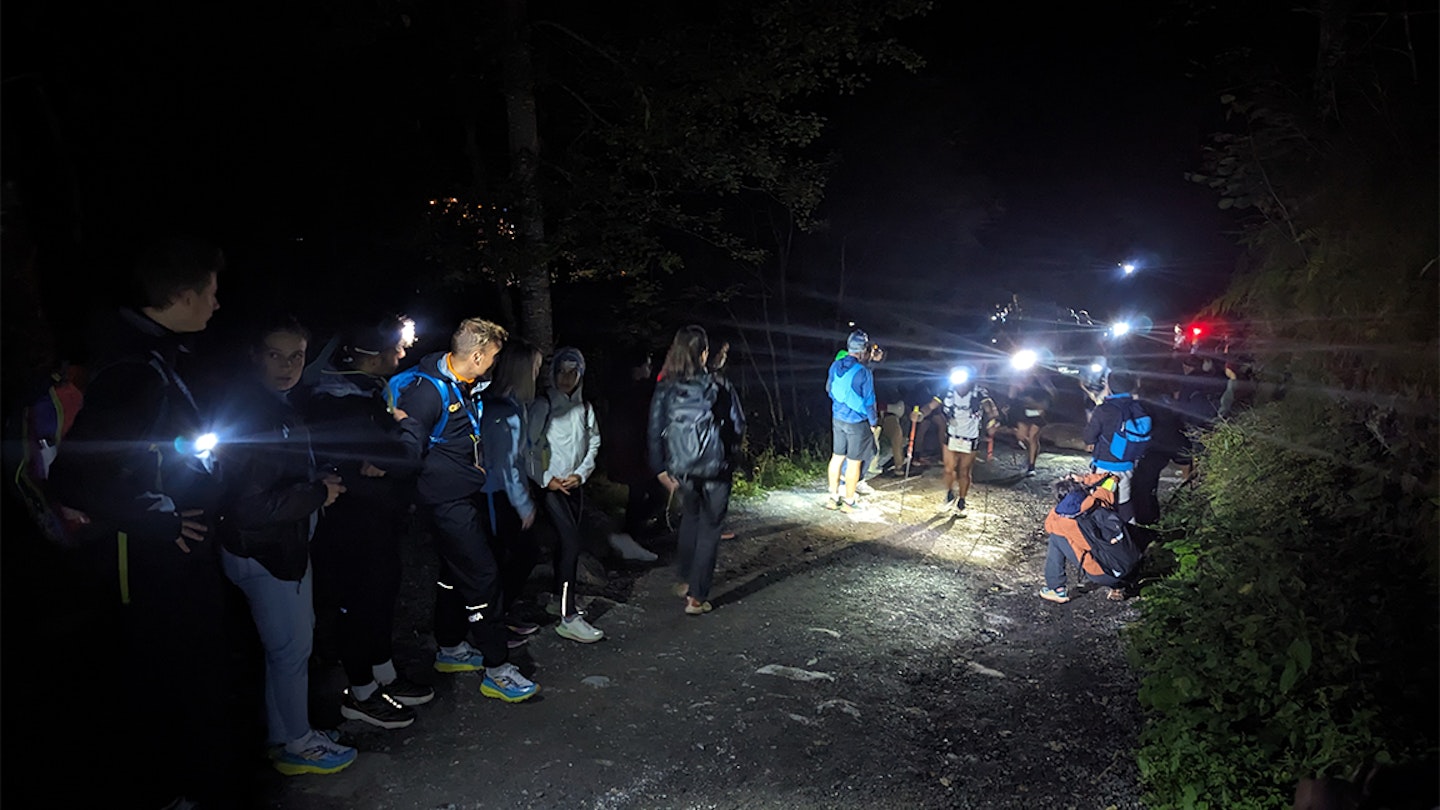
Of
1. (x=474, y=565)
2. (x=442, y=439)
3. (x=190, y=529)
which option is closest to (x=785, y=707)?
(x=474, y=565)

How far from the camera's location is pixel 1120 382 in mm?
6828

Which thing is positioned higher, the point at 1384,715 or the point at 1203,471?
the point at 1203,471

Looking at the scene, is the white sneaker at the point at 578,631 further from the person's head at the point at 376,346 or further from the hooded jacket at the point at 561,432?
the person's head at the point at 376,346

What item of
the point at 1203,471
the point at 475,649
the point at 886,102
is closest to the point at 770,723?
the point at 475,649

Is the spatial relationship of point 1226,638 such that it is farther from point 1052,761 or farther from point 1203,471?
point 1203,471

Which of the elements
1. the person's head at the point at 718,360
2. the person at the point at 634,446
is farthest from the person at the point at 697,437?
the person at the point at 634,446

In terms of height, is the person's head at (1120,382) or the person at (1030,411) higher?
the person's head at (1120,382)

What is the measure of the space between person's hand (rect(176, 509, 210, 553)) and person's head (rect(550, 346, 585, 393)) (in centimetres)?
275

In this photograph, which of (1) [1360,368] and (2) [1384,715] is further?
(1) [1360,368]

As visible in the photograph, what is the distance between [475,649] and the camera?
197 inches

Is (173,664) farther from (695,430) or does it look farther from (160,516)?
(695,430)

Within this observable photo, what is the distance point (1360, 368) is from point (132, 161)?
30.7ft

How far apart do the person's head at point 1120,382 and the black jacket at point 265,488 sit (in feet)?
20.7

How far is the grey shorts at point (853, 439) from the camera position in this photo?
9.23 m
